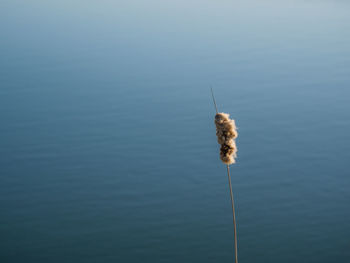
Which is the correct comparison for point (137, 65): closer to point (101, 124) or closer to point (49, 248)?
point (101, 124)

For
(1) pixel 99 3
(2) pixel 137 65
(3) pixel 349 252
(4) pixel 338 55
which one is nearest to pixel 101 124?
(2) pixel 137 65

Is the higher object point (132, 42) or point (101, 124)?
point (132, 42)

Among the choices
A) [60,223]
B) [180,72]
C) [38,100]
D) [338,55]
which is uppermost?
[338,55]

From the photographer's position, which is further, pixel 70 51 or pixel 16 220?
pixel 70 51

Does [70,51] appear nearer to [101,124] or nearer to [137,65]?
[137,65]

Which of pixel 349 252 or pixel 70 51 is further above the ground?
pixel 70 51

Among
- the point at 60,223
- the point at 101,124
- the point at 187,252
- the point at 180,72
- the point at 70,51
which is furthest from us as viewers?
the point at 70,51

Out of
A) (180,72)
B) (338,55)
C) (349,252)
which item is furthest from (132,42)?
(349,252)

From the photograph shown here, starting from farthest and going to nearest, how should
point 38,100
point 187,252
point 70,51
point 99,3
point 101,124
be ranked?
1. point 99,3
2. point 70,51
3. point 38,100
4. point 101,124
5. point 187,252

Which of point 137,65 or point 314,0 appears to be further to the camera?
point 314,0
